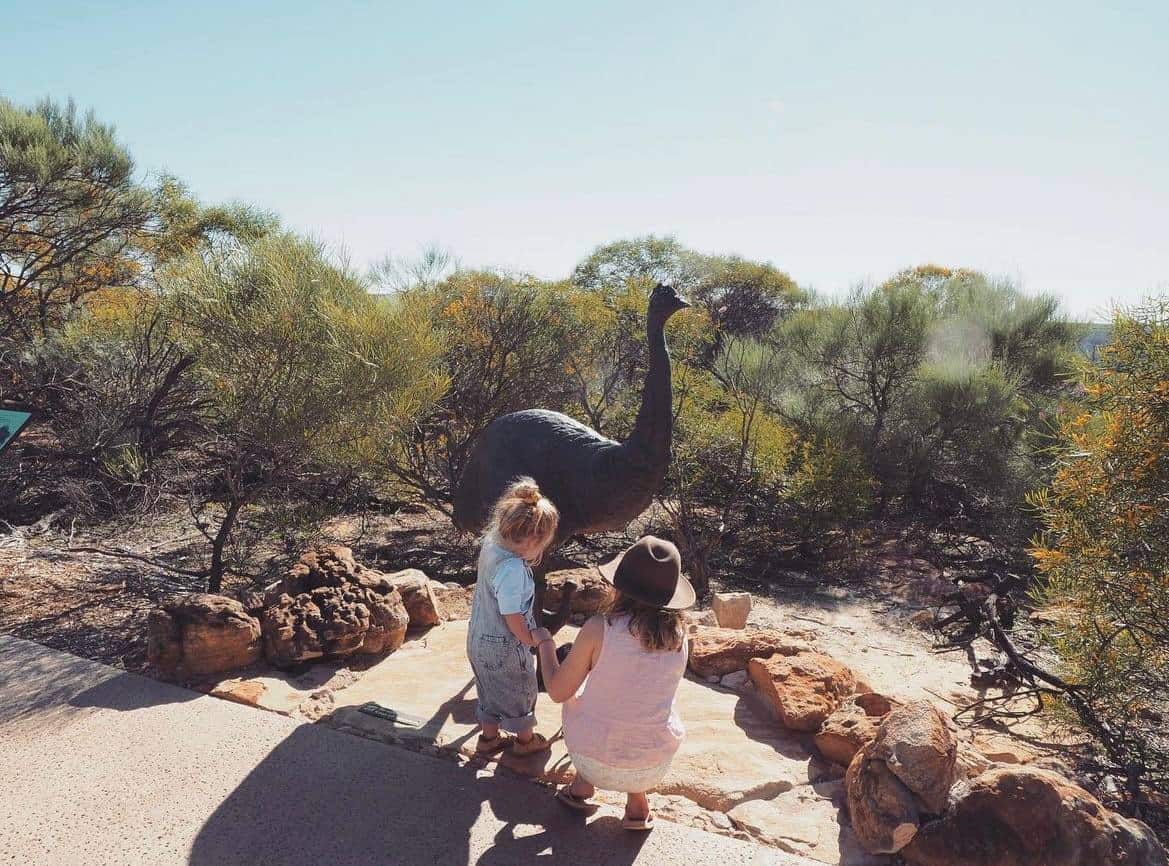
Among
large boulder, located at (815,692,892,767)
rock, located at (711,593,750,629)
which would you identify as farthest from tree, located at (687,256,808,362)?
large boulder, located at (815,692,892,767)

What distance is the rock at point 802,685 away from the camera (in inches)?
135

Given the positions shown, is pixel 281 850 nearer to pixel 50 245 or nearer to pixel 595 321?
pixel 595 321

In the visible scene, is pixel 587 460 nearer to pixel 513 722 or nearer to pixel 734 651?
pixel 513 722

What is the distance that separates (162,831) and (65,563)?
13.5 ft

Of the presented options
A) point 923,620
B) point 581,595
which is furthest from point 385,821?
point 923,620

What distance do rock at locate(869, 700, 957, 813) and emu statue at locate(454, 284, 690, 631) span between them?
53.2 inches

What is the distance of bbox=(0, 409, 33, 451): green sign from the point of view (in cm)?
441

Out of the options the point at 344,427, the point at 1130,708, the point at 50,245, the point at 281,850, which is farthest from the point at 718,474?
the point at 50,245

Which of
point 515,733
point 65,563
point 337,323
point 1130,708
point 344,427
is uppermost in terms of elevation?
point 337,323

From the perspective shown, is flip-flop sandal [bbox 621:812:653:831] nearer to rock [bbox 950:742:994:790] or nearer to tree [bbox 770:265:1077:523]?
rock [bbox 950:742:994:790]

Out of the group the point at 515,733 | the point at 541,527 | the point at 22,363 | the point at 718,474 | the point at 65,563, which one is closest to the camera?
the point at 541,527

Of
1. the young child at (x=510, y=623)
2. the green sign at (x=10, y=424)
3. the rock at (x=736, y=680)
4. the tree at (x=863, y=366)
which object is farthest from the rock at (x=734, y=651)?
the tree at (x=863, y=366)

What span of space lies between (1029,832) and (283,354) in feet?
15.4

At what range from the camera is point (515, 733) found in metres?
3.11
